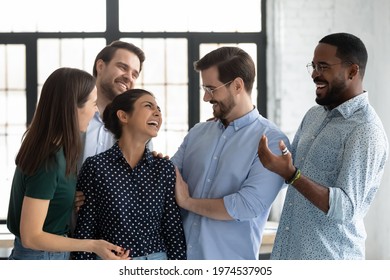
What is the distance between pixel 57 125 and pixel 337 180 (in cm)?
86

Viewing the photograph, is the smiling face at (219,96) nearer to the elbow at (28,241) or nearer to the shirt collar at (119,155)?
the shirt collar at (119,155)

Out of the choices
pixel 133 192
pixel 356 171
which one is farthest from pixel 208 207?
pixel 356 171

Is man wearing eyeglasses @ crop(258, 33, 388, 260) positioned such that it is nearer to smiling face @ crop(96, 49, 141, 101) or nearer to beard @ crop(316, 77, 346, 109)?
beard @ crop(316, 77, 346, 109)

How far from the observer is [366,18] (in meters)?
4.96

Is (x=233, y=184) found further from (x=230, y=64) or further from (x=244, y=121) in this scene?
(x=230, y=64)

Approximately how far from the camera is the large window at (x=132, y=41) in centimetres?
509

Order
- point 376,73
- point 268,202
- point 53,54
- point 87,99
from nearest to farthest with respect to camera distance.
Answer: point 87,99 → point 268,202 → point 376,73 → point 53,54

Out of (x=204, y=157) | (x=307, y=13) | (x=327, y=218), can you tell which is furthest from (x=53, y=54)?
(x=327, y=218)

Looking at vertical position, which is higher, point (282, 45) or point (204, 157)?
point (282, 45)

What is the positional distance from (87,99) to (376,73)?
3.13m

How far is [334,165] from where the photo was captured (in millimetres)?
2197
